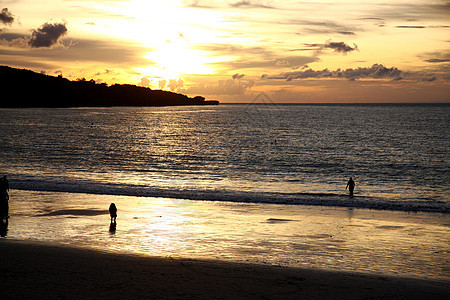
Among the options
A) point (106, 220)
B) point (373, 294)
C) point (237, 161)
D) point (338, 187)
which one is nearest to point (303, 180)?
point (338, 187)

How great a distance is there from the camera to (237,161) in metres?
63.1

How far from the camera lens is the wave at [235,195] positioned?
32.2 metres

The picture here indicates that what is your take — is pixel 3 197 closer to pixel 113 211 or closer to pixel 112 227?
pixel 113 211

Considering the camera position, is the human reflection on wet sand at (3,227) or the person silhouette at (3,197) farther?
the person silhouette at (3,197)

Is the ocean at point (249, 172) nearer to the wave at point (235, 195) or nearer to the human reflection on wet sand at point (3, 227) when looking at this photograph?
the wave at point (235, 195)

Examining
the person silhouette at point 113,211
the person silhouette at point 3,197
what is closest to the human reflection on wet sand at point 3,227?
the person silhouette at point 3,197

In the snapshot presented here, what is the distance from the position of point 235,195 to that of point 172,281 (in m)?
22.6

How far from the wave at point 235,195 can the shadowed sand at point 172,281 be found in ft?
59.6

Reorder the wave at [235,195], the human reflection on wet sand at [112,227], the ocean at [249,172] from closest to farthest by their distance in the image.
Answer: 1. the human reflection on wet sand at [112,227]
2. the wave at [235,195]
3. the ocean at [249,172]

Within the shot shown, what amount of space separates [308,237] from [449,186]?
27959 millimetres

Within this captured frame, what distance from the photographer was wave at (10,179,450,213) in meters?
32.2

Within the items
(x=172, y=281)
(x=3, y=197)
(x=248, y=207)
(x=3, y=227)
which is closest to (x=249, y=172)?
(x=248, y=207)

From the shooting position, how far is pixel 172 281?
43.7ft

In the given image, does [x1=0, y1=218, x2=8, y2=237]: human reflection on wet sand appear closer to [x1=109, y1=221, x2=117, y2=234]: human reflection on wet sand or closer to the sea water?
the sea water
